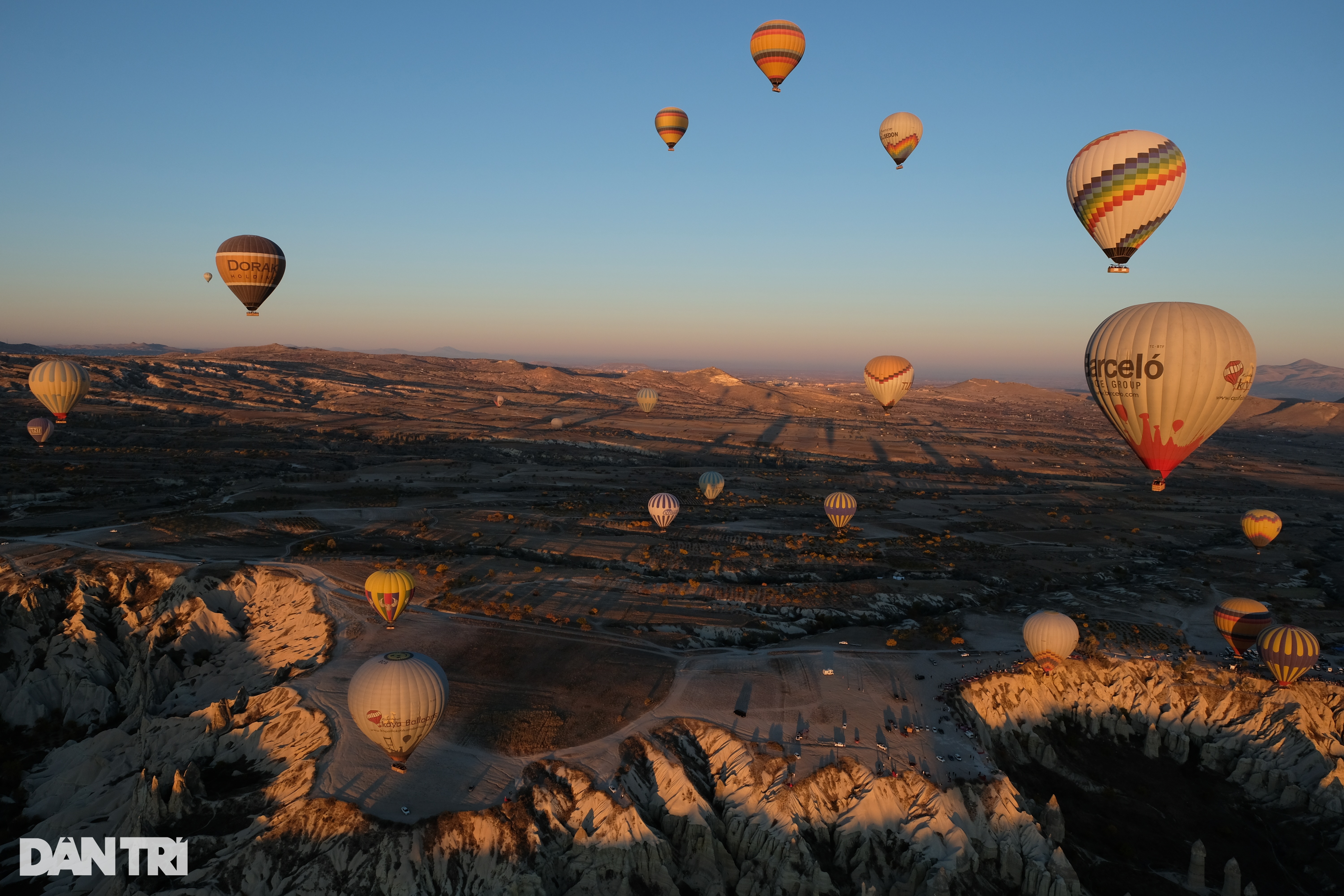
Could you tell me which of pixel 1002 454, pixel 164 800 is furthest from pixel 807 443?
pixel 164 800

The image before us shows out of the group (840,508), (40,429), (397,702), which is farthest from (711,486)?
(40,429)

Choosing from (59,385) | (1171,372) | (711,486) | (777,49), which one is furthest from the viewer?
(711,486)

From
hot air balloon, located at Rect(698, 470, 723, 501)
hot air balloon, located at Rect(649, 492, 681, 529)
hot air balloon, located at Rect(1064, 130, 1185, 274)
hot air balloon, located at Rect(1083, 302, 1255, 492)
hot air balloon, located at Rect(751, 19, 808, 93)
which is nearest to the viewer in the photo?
hot air balloon, located at Rect(1083, 302, 1255, 492)

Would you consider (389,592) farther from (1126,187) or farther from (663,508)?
(1126,187)

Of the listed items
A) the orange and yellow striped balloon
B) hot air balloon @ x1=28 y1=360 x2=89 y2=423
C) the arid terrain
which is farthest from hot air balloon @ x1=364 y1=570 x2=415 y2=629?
the orange and yellow striped balloon

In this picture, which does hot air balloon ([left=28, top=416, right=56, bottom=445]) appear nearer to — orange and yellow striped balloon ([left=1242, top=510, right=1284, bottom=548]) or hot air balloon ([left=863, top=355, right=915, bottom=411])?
hot air balloon ([left=863, top=355, right=915, bottom=411])

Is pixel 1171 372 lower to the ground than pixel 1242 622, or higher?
higher

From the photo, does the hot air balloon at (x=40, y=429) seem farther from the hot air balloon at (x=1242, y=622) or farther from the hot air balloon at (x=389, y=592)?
the hot air balloon at (x=1242, y=622)
